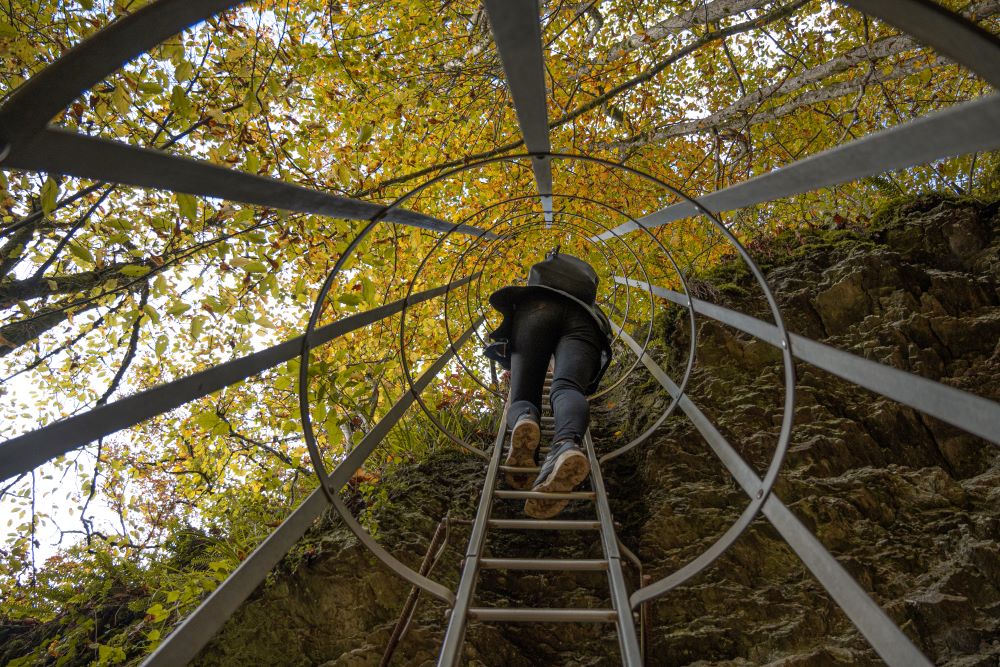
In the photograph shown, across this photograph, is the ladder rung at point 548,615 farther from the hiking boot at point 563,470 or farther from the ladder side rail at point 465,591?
the hiking boot at point 563,470

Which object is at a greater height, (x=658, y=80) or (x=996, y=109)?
(x=658, y=80)

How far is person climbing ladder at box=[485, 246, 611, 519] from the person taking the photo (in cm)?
269

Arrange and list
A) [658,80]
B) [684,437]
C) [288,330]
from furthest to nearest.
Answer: [288,330]
[658,80]
[684,437]

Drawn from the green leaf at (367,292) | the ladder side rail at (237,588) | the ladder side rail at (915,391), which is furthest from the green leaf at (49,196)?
the ladder side rail at (915,391)

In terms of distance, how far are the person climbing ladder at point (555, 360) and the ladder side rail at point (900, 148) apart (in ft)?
4.99

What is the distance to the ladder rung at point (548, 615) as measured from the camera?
1.95 m

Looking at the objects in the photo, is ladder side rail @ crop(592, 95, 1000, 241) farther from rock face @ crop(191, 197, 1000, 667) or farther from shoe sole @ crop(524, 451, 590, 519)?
rock face @ crop(191, 197, 1000, 667)

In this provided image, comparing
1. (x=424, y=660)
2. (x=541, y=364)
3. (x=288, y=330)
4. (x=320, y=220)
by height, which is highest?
(x=288, y=330)

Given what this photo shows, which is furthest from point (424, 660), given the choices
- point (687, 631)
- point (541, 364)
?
point (541, 364)

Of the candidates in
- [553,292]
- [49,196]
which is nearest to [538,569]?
[553,292]

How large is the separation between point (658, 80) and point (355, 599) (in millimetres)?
7649

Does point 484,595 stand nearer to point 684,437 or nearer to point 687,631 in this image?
point 687,631

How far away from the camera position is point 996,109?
0.77 metres

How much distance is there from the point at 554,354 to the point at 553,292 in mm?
478
